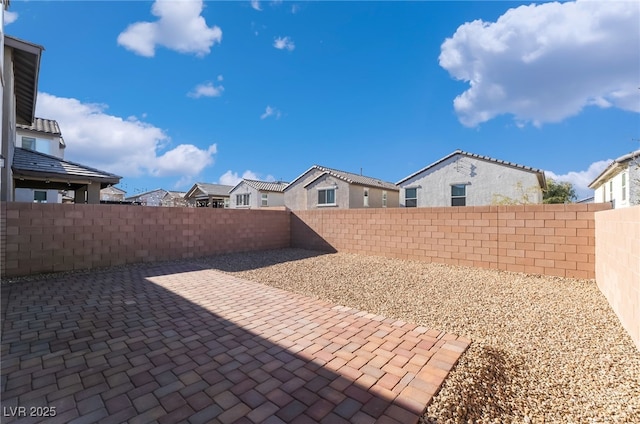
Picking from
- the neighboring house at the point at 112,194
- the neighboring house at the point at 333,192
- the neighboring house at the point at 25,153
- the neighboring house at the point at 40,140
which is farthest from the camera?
the neighboring house at the point at 112,194

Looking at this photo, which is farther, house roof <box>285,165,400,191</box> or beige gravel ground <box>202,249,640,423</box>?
house roof <box>285,165,400,191</box>

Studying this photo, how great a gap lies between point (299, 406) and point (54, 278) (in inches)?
275

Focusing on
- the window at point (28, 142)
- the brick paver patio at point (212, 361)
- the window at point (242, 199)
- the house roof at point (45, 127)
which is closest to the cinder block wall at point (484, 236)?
the brick paver patio at point (212, 361)

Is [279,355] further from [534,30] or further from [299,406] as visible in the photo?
[534,30]

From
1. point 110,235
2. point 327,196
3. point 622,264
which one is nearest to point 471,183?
point 327,196

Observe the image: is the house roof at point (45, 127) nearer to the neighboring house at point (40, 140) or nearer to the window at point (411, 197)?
the neighboring house at point (40, 140)

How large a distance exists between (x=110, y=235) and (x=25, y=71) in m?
5.99

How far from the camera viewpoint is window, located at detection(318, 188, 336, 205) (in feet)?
68.1

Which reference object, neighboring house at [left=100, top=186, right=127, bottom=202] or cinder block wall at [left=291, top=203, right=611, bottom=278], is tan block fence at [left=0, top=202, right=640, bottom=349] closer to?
cinder block wall at [left=291, top=203, right=611, bottom=278]

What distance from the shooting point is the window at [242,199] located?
27609mm

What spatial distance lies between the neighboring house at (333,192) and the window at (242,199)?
14.7ft

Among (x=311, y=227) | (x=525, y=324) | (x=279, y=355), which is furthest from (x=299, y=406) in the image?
(x=311, y=227)

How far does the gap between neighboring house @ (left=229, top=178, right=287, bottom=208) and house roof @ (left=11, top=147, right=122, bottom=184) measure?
16518 mm

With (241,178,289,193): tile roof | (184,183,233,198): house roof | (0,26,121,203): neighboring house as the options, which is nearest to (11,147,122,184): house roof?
(0,26,121,203): neighboring house
